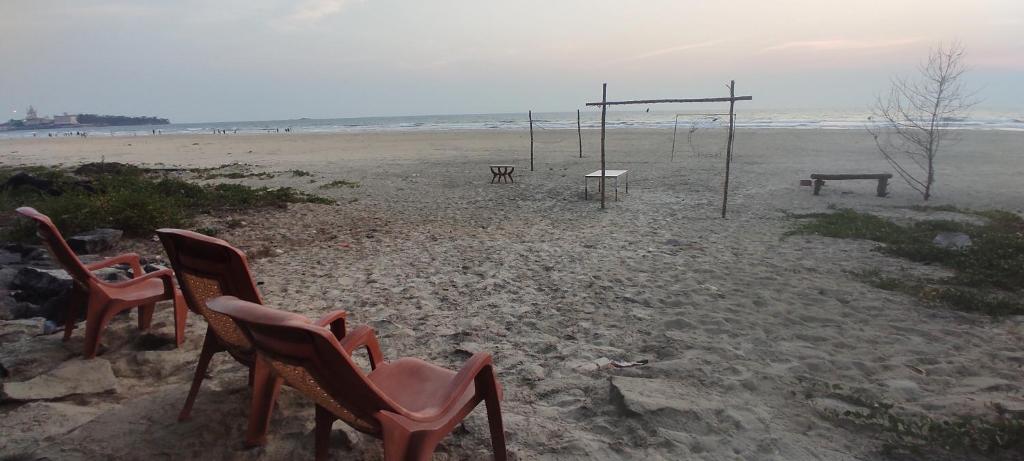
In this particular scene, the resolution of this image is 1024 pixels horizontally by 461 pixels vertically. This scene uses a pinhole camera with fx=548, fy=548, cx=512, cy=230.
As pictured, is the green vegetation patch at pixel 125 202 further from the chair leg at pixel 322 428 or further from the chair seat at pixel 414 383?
the chair leg at pixel 322 428

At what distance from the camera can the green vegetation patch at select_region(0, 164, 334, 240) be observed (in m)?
6.72

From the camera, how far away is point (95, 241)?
234 inches

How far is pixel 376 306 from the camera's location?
475 centimetres

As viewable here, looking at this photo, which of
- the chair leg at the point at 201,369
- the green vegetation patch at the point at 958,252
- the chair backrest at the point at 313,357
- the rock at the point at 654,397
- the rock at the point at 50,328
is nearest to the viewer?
the chair backrest at the point at 313,357

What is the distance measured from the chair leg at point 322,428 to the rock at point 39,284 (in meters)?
3.39

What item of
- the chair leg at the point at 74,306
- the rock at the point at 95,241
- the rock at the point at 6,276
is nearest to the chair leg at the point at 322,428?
the chair leg at the point at 74,306

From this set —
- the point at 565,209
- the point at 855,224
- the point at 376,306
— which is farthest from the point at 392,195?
the point at 855,224

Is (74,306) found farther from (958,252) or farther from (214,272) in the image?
(958,252)

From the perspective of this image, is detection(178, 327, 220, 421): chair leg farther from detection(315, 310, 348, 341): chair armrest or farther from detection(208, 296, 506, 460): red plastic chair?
detection(208, 296, 506, 460): red plastic chair

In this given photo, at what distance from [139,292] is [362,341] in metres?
1.92

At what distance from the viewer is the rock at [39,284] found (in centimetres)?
433

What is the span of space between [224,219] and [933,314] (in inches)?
338

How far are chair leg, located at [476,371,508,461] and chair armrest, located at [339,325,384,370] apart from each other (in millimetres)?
659

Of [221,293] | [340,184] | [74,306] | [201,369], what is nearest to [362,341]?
[221,293]
